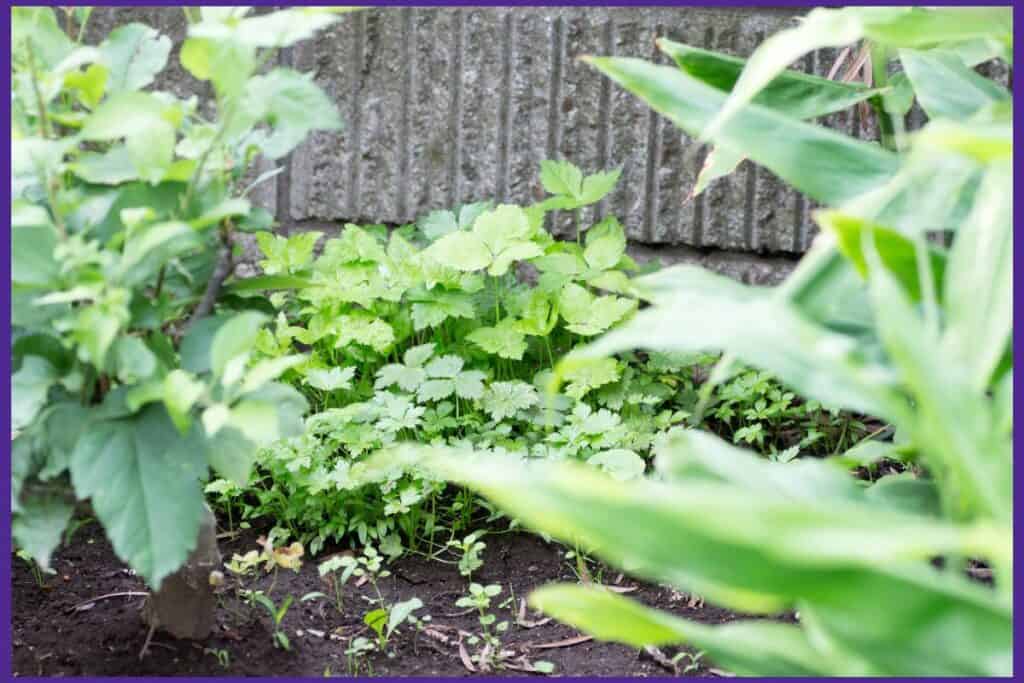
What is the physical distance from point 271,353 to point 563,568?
28.4 inches

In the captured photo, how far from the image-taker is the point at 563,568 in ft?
7.68

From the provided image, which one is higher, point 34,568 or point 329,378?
point 329,378

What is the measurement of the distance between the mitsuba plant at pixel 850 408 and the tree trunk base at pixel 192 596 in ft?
2.58

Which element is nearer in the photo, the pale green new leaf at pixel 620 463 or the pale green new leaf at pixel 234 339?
the pale green new leaf at pixel 234 339

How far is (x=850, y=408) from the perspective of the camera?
1.14 metres

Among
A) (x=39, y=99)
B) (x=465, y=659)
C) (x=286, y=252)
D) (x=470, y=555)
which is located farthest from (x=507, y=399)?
(x=39, y=99)

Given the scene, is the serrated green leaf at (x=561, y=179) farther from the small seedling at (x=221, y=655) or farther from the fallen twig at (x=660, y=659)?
the small seedling at (x=221, y=655)

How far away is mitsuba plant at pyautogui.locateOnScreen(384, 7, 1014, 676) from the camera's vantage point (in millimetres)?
833

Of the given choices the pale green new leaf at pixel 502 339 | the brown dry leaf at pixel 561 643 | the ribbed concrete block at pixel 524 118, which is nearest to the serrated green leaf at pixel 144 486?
the brown dry leaf at pixel 561 643

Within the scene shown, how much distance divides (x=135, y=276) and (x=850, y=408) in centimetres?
81

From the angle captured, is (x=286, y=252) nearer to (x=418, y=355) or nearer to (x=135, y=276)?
(x=418, y=355)

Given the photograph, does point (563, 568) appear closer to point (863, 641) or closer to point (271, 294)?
point (271, 294)

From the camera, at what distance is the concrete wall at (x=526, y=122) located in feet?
9.77

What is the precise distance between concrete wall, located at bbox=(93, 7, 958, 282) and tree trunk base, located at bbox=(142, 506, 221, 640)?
145cm
